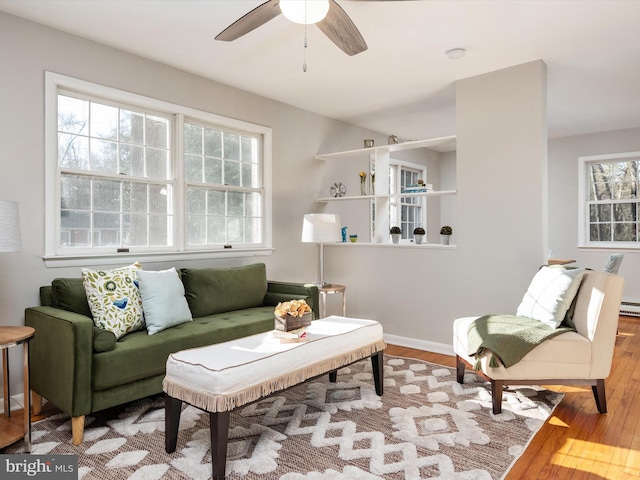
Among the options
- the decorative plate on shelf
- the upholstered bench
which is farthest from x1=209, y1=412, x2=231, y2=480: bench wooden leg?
the decorative plate on shelf

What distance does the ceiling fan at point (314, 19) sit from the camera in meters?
2.12

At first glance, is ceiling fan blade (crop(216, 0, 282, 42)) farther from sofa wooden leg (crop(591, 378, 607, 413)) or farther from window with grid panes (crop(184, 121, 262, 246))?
sofa wooden leg (crop(591, 378, 607, 413))

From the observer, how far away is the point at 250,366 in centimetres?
213

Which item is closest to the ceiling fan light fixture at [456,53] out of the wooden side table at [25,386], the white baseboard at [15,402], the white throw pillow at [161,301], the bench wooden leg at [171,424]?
Result: the white throw pillow at [161,301]

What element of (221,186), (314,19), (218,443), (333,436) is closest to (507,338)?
(333,436)

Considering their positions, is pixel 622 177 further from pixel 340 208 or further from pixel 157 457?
pixel 157 457

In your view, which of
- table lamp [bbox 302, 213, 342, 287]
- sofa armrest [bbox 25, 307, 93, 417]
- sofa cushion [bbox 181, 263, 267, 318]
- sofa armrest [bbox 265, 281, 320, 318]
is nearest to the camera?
sofa armrest [bbox 25, 307, 93, 417]

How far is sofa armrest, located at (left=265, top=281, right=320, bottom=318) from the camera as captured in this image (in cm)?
383

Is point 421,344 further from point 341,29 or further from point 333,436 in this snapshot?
point 341,29

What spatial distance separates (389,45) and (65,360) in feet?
10.0

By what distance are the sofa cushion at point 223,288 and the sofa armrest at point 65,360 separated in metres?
1.01

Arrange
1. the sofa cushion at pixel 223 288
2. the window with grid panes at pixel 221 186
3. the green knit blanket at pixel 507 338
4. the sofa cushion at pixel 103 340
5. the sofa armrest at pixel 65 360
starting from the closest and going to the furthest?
the sofa armrest at pixel 65 360
the sofa cushion at pixel 103 340
the green knit blanket at pixel 507 338
the sofa cushion at pixel 223 288
the window with grid panes at pixel 221 186

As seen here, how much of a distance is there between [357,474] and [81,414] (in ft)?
5.02

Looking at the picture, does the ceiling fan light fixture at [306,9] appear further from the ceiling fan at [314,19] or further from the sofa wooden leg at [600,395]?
the sofa wooden leg at [600,395]
